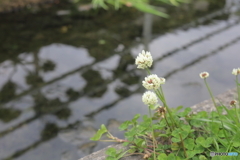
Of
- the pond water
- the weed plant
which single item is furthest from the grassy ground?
the weed plant

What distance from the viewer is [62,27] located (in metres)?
2.73

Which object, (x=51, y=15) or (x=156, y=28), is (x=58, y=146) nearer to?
(x=156, y=28)

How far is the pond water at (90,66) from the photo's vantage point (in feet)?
5.40

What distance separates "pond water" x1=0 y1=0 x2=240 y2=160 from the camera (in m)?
1.64

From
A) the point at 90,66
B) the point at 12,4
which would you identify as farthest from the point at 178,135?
the point at 12,4

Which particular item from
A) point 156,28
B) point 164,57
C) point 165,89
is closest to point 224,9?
point 156,28

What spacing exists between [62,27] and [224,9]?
5.25ft

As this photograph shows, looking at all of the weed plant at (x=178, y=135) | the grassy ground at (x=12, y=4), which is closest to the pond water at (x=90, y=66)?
the grassy ground at (x=12, y=4)

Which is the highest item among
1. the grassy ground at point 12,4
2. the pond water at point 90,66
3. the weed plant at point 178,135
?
the grassy ground at point 12,4

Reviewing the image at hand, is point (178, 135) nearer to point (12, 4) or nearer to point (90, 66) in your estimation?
point (90, 66)

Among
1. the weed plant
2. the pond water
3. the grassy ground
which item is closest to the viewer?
the weed plant

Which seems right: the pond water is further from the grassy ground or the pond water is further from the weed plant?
the weed plant

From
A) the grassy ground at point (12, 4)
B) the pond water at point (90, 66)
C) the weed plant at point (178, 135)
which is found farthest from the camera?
the grassy ground at point (12, 4)

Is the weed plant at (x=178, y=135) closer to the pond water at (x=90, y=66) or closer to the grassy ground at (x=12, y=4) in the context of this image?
the pond water at (x=90, y=66)
